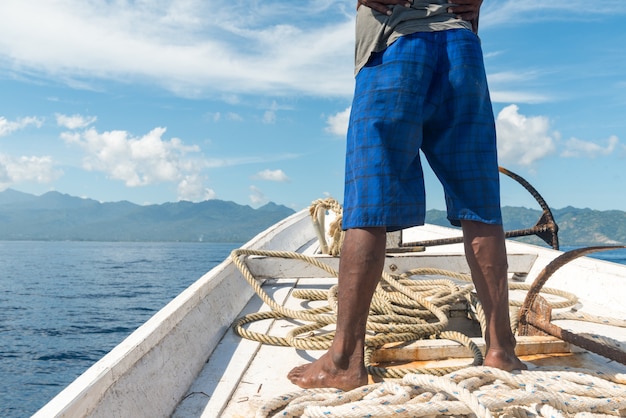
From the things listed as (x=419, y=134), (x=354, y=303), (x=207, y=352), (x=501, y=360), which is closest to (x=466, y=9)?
(x=419, y=134)

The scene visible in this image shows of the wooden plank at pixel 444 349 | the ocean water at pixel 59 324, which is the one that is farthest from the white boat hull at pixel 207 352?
the ocean water at pixel 59 324

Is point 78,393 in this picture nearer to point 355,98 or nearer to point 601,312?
point 355,98

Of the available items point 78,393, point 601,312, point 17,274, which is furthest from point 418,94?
point 17,274

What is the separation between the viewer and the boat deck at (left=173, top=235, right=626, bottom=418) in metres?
1.46

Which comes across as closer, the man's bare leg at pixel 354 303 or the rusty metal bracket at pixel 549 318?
the man's bare leg at pixel 354 303

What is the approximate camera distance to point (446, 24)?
60.6 inches

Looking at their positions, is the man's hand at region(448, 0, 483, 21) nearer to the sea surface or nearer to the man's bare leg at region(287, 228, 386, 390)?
the man's bare leg at region(287, 228, 386, 390)

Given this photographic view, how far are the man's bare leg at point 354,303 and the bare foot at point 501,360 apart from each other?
397mm

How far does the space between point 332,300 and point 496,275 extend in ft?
3.01

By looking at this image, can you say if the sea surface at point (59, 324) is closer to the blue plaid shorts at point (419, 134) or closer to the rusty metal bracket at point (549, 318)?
the rusty metal bracket at point (549, 318)

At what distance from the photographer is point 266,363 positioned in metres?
1.79

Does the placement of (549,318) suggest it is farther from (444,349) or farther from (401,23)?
(401,23)

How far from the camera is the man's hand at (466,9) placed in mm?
1553

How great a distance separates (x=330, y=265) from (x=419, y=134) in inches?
64.0
